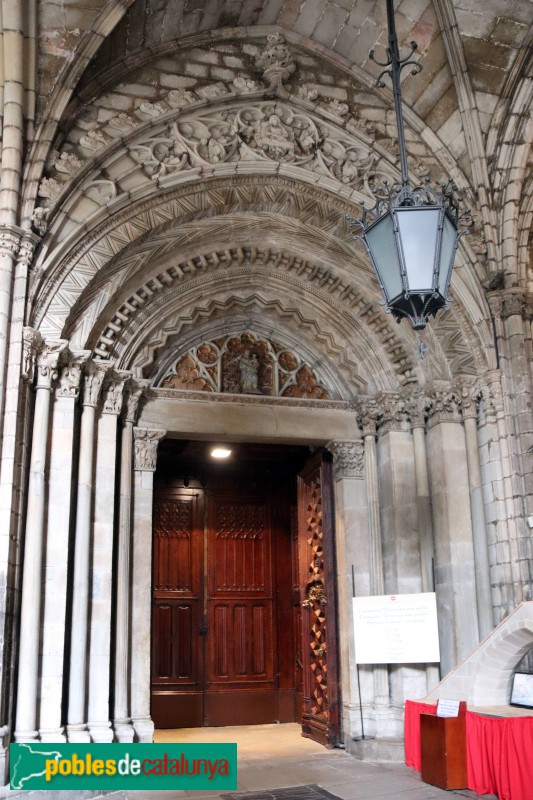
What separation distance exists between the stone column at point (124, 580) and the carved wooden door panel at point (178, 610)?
2936 millimetres

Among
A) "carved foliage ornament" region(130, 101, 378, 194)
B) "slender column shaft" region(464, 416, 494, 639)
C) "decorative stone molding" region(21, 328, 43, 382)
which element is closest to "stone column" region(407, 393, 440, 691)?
"slender column shaft" region(464, 416, 494, 639)

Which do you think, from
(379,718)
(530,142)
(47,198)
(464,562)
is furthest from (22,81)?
(379,718)

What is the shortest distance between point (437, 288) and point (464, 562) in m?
3.46

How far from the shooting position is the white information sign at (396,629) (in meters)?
6.89

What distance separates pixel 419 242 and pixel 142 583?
12.8 feet

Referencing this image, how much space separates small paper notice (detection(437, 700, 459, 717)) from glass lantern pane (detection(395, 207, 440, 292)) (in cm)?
282

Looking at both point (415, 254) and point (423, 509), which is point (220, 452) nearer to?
point (423, 509)

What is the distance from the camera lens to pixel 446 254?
4.70m

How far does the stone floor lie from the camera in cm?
548

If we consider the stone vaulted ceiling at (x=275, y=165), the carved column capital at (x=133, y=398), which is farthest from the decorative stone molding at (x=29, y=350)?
the carved column capital at (x=133, y=398)

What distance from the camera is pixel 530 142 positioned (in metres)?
7.57

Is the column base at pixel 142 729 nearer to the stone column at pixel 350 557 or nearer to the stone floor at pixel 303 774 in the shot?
the stone floor at pixel 303 774

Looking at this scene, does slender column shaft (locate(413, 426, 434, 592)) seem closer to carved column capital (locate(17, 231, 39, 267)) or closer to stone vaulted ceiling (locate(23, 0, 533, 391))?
stone vaulted ceiling (locate(23, 0, 533, 391))

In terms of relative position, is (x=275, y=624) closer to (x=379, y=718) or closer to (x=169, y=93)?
(x=379, y=718)
